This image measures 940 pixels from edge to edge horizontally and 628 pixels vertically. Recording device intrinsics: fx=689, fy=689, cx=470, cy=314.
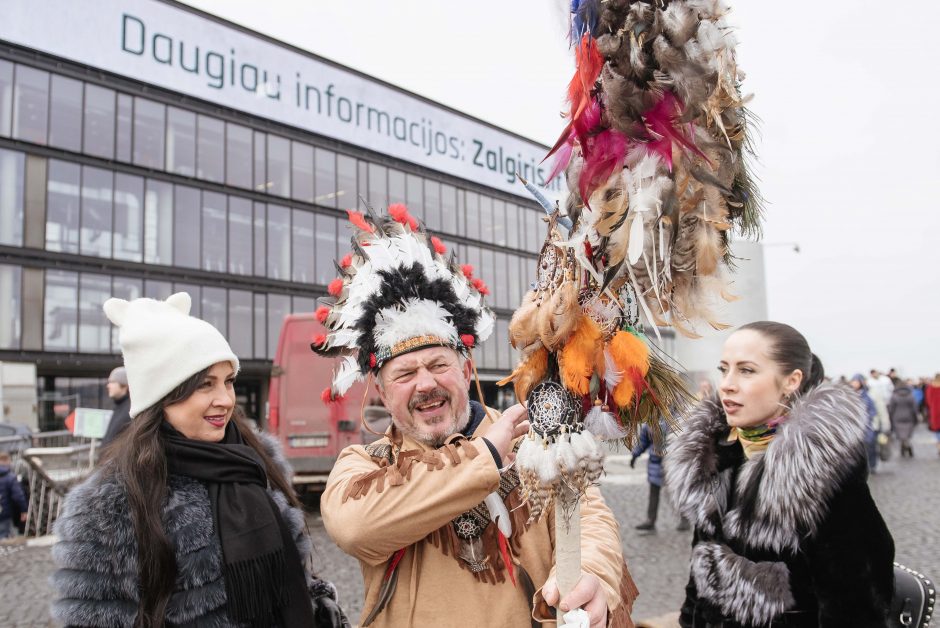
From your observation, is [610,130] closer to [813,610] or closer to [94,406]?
[813,610]

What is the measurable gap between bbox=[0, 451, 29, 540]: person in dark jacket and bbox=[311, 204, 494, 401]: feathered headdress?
7.14 m

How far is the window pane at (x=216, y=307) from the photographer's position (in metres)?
23.6

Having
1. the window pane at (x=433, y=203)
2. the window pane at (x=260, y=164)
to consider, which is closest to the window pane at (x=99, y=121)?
the window pane at (x=260, y=164)

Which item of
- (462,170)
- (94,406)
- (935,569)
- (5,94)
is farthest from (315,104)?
(935,569)

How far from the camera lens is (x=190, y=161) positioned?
79.3 ft

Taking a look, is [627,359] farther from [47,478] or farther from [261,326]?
[261,326]

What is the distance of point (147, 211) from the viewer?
2305cm

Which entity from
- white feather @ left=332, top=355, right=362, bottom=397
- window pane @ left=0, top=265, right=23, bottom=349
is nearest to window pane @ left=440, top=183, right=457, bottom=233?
window pane @ left=0, top=265, right=23, bottom=349

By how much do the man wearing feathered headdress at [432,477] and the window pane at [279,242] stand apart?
964 inches

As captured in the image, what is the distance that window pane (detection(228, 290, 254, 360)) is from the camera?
24297 millimetres

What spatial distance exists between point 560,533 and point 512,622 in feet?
1.59

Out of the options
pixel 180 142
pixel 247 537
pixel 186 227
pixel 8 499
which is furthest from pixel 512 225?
pixel 247 537

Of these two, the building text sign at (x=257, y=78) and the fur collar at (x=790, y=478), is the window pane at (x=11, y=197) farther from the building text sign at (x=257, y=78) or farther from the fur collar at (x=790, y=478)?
the fur collar at (x=790, y=478)

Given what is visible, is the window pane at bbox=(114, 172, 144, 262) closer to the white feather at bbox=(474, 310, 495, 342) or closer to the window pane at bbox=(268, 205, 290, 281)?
the window pane at bbox=(268, 205, 290, 281)
